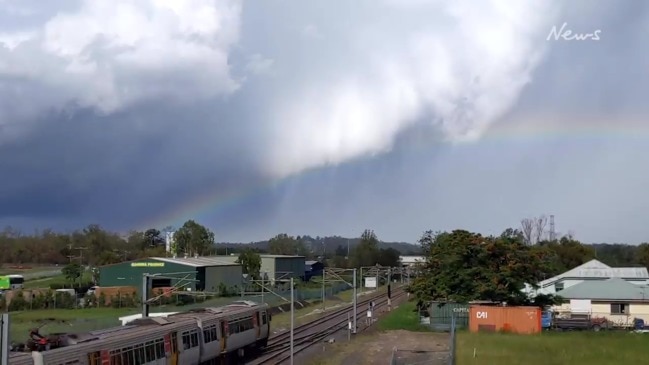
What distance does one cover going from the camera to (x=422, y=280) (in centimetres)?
6544

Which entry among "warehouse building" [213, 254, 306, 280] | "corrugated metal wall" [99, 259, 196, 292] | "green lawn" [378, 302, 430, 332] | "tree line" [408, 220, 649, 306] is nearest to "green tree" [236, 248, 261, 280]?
"warehouse building" [213, 254, 306, 280]

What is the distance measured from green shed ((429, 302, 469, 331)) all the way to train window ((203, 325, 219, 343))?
2770 centimetres

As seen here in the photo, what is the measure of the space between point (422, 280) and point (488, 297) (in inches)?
250

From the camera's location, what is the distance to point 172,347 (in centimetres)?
3114

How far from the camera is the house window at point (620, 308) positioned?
67.1 m

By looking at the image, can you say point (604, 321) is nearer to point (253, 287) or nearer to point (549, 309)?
point (549, 309)

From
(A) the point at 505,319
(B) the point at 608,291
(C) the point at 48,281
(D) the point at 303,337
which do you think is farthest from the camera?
(C) the point at 48,281

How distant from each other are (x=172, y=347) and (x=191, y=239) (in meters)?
129

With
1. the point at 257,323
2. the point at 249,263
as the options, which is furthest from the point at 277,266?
the point at 257,323

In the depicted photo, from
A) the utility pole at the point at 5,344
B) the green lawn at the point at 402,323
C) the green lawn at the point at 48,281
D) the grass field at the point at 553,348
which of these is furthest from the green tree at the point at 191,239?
the utility pole at the point at 5,344

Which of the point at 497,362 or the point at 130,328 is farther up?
the point at 130,328

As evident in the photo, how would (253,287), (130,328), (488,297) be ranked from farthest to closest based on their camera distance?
(253,287)
(488,297)
(130,328)

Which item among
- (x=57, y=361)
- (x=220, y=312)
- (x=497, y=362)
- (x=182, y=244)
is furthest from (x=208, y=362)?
(x=182, y=244)

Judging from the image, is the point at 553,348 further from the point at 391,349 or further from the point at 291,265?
the point at 291,265
